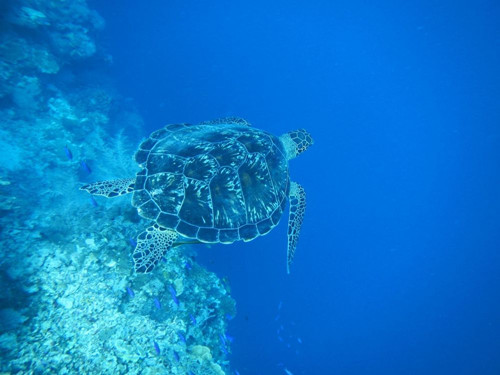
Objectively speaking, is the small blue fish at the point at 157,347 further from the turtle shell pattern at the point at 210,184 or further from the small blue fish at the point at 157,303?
the turtle shell pattern at the point at 210,184

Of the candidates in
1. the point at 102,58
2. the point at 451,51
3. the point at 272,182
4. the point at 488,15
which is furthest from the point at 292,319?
the point at 451,51

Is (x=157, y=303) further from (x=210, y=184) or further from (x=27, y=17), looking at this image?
(x=27, y=17)

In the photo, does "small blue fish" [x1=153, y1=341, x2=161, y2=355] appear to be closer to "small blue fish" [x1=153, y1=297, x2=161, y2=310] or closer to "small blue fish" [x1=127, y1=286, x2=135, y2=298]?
"small blue fish" [x1=153, y1=297, x2=161, y2=310]

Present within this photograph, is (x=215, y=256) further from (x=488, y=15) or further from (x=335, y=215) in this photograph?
(x=488, y=15)

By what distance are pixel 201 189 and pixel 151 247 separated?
135 cm

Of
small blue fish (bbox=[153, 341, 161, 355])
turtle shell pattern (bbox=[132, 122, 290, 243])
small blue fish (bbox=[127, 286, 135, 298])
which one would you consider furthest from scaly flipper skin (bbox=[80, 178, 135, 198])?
small blue fish (bbox=[153, 341, 161, 355])

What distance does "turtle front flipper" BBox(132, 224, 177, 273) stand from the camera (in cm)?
369

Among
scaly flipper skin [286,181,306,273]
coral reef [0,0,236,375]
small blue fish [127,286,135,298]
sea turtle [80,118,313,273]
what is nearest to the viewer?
coral reef [0,0,236,375]

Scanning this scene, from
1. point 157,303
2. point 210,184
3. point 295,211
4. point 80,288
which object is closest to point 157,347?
point 157,303

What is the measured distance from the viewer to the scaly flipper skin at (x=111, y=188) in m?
4.15

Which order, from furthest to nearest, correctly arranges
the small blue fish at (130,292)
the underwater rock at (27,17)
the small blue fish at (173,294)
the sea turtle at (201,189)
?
1. the underwater rock at (27,17)
2. the small blue fish at (173,294)
3. the small blue fish at (130,292)
4. the sea turtle at (201,189)

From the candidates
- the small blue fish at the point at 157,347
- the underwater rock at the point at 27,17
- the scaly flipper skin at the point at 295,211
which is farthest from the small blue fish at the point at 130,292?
the underwater rock at the point at 27,17

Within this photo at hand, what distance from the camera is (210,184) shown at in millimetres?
3928

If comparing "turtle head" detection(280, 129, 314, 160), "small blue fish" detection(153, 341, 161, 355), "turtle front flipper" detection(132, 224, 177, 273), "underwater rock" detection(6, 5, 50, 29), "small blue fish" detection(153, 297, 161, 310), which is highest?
"underwater rock" detection(6, 5, 50, 29)
